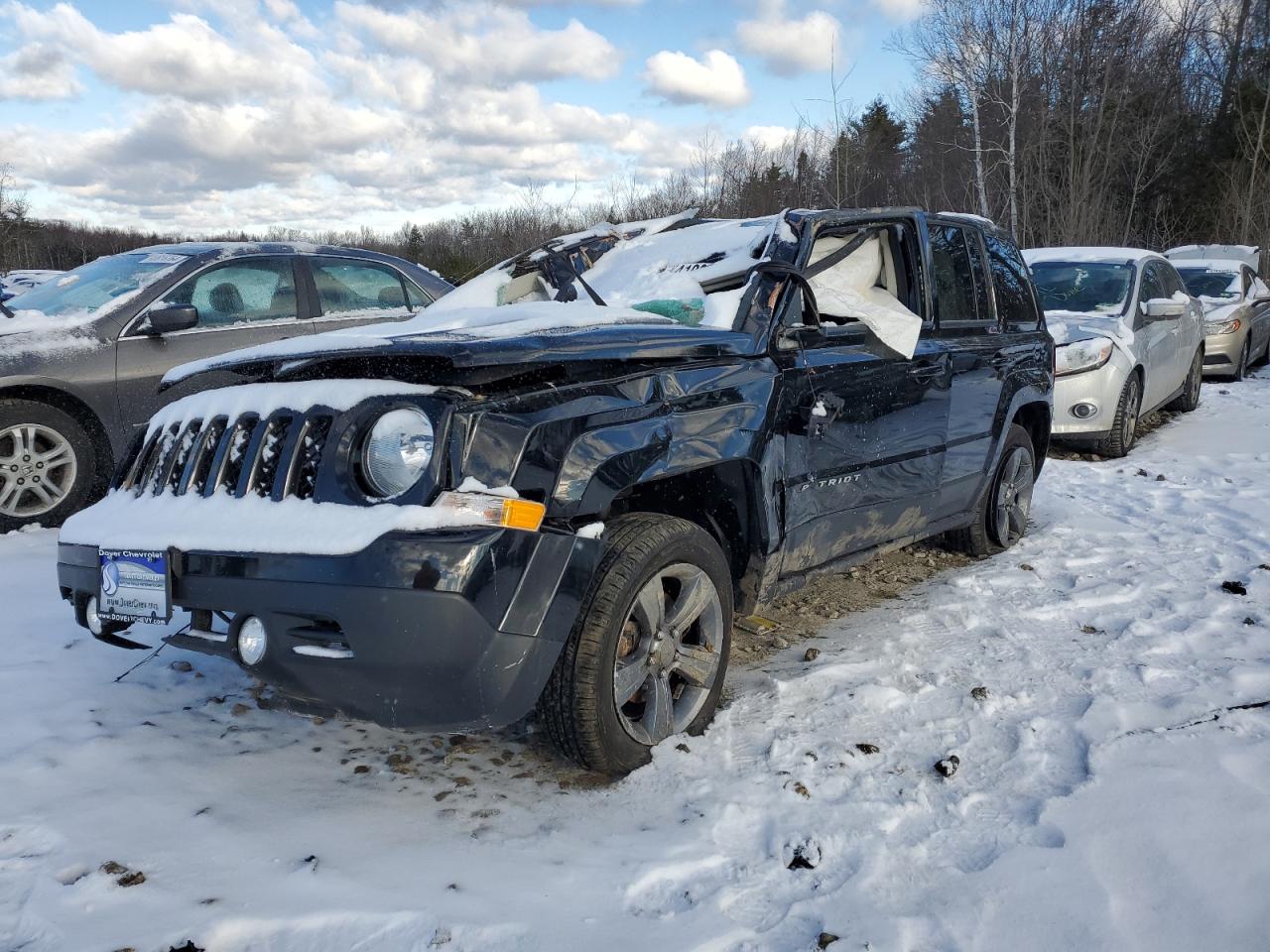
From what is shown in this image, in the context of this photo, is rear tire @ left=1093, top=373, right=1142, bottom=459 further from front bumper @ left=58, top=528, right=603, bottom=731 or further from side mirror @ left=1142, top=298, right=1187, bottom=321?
front bumper @ left=58, top=528, right=603, bottom=731

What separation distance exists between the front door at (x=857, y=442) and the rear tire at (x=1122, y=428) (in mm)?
4080

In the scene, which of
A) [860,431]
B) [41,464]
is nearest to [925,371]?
[860,431]

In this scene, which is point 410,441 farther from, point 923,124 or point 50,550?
point 923,124

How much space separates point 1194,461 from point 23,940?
760 centimetres

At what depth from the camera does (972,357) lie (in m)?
4.44

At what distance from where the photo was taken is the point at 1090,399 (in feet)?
24.5

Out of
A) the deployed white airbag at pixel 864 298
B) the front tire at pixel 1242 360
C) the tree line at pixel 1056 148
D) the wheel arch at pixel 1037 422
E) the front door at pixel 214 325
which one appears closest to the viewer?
the deployed white airbag at pixel 864 298

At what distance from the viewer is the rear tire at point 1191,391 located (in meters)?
9.95

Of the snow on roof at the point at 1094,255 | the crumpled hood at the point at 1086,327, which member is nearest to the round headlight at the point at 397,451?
the crumpled hood at the point at 1086,327

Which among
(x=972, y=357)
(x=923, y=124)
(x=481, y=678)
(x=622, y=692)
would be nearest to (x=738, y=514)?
(x=622, y=692)

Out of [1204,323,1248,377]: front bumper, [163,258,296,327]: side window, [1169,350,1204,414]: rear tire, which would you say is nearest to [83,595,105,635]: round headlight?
[163,258,296,327]: side window

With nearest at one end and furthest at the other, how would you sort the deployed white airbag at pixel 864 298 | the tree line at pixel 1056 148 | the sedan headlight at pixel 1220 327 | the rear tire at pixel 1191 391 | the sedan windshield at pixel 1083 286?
the deployed white airbag at pixel 864 298
the sedan windshield at pixel 1083 286
the rear tire at pixel 1191 391
the sedan headlight at pixel 1220 327
the tree line at pixel 1056 148

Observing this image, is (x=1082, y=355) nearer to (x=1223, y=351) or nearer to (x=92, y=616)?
(x=1223, y=351)

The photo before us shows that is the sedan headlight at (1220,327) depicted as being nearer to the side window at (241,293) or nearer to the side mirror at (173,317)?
the side window at (241,293)
